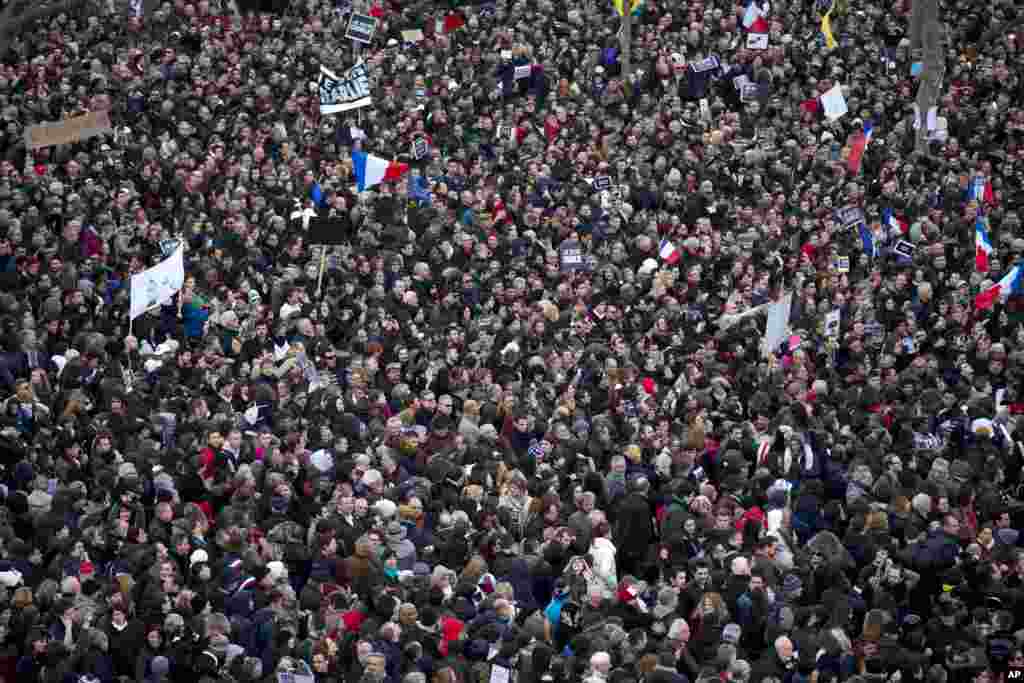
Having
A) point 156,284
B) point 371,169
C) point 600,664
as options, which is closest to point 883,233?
point 371,169

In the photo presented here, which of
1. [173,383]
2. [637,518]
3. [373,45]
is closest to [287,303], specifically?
[173,383]

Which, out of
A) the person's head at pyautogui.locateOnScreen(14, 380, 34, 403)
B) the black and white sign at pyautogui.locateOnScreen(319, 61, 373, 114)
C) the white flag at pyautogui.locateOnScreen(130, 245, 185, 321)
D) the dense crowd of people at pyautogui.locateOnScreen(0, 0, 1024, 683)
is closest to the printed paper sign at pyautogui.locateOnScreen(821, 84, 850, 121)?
the dense crowd of people at pyautogui.locateOnScreen(0, 0, 1024, 683)

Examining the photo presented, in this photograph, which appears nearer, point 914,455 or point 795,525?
point 795,525

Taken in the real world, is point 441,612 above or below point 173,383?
above

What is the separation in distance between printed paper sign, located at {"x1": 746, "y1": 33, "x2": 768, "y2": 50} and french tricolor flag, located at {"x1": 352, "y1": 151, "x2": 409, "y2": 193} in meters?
7.55

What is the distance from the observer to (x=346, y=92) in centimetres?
2673

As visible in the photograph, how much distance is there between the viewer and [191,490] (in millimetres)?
17688

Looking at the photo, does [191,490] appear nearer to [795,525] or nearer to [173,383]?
[173,383]

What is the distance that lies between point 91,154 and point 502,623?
13219mm

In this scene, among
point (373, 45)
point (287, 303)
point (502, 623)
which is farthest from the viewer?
point (373, 45)

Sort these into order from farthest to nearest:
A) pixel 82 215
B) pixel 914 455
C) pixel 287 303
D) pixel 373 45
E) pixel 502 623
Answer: pixel 373 45, pixel 82 215, pixel 287 303, pixel 914 455, pixel 502 623

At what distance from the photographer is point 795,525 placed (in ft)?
56.9

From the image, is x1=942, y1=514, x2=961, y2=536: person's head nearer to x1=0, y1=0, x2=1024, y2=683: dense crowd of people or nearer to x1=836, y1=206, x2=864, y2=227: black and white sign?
x1=0, y1=0, x2=1024, y2=683: dense crowd of people

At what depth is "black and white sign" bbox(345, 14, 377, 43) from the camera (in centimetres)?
2869
